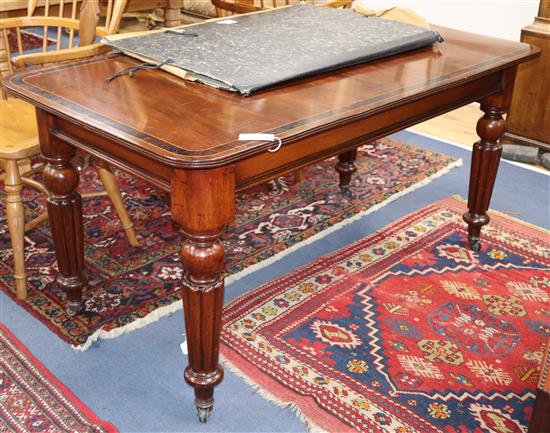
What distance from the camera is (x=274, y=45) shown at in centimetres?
203

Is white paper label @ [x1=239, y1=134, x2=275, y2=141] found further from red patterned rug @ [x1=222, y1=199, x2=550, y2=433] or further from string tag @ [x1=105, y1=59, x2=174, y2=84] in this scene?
red patterned rug @ [x1=222, y1=199, x2=550, y2=433]

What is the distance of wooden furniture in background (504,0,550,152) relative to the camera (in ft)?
10.9

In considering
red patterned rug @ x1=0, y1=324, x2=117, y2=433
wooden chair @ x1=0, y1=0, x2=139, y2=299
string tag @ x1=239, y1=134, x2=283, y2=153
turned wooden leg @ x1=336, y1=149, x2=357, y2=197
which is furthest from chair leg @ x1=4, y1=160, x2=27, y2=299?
turned wooden leg @ x1=336, y1=149, x2=357, y2=197

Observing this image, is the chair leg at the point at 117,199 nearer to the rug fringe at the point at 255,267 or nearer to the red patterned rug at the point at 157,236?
the red patterned rug at the point at 157,236

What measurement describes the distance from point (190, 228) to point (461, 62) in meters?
1.07

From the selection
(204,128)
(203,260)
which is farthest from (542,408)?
(204,128)

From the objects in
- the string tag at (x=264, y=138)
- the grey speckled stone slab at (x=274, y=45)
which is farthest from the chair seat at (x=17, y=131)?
the string tag at (x=264, y=138)

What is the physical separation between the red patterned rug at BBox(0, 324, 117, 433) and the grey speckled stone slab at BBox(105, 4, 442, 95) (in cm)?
91

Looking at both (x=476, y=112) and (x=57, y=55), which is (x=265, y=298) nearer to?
(x=57, y=55)

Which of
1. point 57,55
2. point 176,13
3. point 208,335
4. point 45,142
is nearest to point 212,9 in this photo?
point 176,13

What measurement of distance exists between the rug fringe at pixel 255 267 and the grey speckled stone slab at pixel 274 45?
0.80m

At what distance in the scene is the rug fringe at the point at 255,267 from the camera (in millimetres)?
2084

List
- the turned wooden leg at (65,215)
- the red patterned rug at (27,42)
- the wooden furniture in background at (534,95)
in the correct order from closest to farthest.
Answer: the turned wooden leg at (65,215) → the wooden furniture in background at (534,95) → the red patterned rug at (27,42)

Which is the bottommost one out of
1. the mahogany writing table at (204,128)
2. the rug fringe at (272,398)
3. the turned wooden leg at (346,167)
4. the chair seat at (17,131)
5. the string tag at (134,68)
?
the rug fringe at (272,398)
